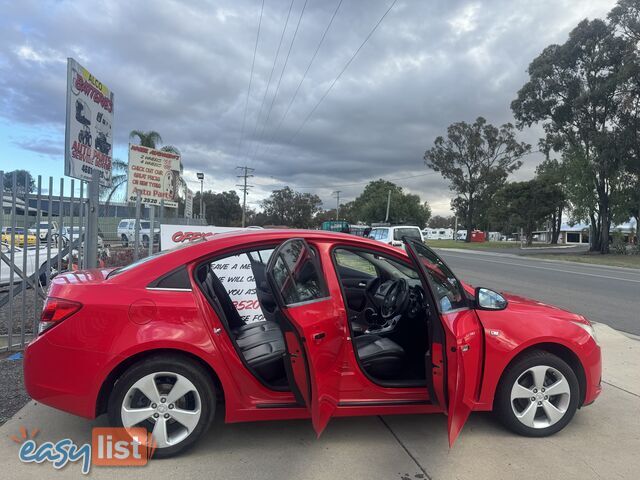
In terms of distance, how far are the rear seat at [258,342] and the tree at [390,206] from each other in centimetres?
7596

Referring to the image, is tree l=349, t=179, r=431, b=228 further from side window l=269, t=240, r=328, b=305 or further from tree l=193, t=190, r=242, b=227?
side window l=269, t=240, r=328, b=305

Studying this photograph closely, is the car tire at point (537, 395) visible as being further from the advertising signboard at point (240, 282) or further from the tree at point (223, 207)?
the tree at point (223, 207)

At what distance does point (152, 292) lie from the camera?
3.16 meters

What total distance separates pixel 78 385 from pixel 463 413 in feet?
8.16

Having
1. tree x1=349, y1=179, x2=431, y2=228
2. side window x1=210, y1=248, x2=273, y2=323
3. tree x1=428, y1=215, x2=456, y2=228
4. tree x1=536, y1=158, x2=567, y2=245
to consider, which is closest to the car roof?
side window x1=210, y1=248, x2=273, y2=323

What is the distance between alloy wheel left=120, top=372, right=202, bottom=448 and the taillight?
632mm

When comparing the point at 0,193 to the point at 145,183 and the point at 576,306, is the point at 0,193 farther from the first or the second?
the point at 576,306

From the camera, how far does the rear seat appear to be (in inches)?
134

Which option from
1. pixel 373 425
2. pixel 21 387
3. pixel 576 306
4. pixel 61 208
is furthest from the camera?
pixel 576 306

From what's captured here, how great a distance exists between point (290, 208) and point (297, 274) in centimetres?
9141

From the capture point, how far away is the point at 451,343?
3035 mm

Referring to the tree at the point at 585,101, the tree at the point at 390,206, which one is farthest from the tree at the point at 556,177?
the tree at the point at 390,206

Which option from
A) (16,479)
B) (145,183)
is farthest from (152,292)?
(145,183)

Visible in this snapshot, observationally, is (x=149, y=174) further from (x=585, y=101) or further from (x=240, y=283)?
(x=585, y=101)
